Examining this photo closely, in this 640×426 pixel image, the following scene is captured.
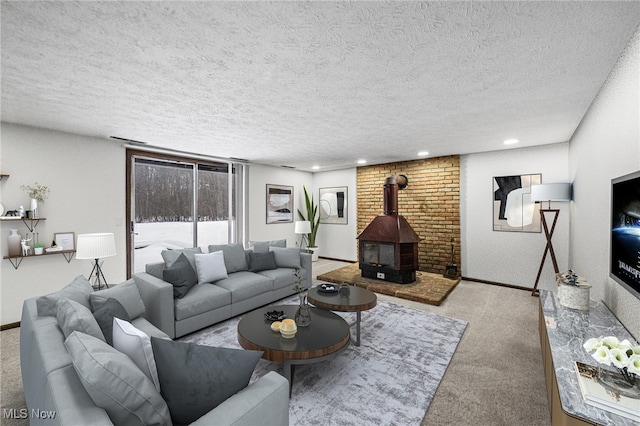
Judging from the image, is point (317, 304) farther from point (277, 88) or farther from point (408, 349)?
point (277, 88)

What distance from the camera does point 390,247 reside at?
4.87 metres

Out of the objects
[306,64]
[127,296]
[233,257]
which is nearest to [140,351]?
[127,296]

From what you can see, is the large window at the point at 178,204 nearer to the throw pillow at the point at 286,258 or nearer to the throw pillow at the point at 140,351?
the throw pillow at the point at 286,258

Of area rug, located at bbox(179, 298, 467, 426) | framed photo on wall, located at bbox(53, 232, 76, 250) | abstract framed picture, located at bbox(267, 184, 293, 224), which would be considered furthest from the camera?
abstract framed picture, located at bbox(267, 184, 293, 224)

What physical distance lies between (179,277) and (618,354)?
3.36 meters

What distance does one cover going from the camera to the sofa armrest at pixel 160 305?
Result: 2.75 meters

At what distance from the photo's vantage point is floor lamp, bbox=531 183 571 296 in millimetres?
3734

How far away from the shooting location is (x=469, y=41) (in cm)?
171

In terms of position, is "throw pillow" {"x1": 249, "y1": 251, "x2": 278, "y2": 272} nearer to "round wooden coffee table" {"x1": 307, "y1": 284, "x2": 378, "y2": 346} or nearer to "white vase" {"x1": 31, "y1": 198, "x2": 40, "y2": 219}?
"round wooden coffee table" {"x1": 307, "y1": 284, "x2": 378, "y2": 346}

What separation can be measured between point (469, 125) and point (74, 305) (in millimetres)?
4088

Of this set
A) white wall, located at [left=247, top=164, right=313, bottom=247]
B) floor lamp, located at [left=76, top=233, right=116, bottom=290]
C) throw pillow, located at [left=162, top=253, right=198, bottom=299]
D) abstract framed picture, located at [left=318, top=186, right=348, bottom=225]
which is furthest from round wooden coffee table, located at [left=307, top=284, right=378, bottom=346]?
abstract framed picture, located at [left=318, top=186, right=348, bottom=225]

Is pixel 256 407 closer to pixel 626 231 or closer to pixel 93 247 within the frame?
pixel 626 231

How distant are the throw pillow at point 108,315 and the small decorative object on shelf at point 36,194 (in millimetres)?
2563

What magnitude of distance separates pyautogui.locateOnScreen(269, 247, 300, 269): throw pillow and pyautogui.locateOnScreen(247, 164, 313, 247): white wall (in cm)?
196
